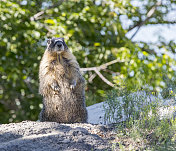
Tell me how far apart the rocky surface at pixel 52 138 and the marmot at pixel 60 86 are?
88cm

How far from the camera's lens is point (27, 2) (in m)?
9.13

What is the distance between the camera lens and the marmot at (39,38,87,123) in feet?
17.1

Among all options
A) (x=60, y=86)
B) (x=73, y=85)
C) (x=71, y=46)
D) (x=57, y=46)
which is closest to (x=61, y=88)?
(x=60, y=86)

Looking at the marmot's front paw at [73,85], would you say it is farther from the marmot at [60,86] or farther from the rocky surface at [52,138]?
the rocky surface at [52,138]

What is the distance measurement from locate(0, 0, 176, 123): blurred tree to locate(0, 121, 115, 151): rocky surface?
3184 mm

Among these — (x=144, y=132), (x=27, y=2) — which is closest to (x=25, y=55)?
(x=27, y=2)

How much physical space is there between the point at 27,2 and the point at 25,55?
1.54 m

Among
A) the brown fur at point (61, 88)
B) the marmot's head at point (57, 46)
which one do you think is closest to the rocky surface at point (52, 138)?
the brown fur at point (61, 88)

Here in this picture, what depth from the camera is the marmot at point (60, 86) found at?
5215 millimetres

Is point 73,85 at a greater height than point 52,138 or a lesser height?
greater

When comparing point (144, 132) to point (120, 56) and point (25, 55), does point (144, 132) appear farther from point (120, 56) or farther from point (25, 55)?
point (25, 55)

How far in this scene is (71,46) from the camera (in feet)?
28.6

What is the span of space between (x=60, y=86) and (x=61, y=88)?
1.5 inches

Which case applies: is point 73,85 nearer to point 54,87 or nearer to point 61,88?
point 61,88
